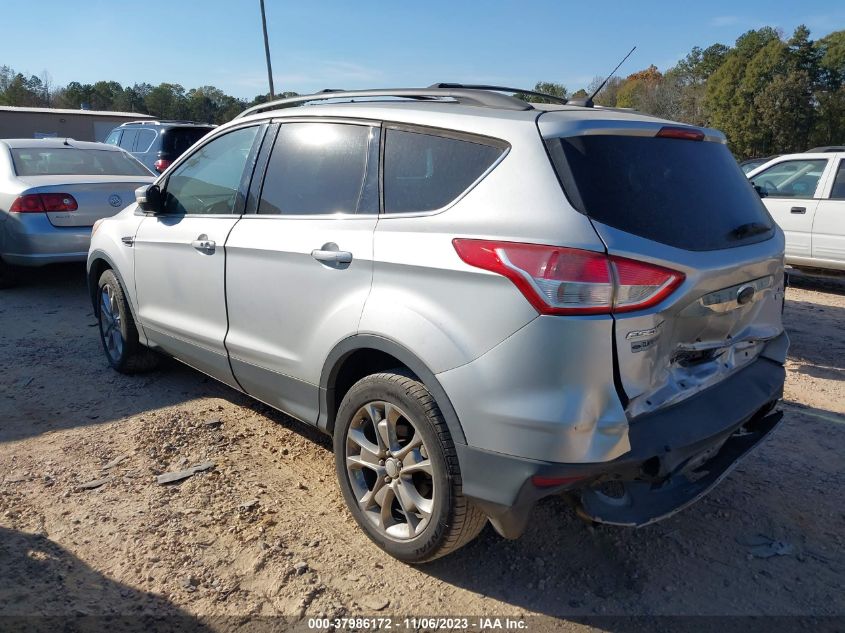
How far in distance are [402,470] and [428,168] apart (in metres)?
1.22

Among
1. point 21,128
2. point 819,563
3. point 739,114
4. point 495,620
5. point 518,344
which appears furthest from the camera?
point 21,128

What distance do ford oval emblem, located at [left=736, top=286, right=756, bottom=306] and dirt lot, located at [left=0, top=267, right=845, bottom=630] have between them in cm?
112

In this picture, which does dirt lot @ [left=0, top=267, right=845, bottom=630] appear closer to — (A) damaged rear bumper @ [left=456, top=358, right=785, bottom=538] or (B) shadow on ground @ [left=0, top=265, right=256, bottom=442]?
(B) shadow on ground @ [left=0, top=265, right=256, bottom=442]

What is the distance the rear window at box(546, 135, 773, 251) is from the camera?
7.54 feet

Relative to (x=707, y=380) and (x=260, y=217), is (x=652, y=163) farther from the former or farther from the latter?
(x=260, y=217)

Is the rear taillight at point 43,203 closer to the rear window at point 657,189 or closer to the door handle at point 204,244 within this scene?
the door handle at point 204,244

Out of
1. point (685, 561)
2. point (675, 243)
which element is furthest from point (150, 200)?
point (685, 561)

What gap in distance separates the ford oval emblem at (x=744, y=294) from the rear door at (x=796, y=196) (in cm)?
600

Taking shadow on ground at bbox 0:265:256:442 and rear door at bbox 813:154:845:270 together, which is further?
rear door at bbox 813:154:845:270

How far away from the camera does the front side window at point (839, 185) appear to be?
7.88 metres

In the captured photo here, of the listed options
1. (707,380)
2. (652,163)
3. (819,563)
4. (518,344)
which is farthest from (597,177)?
(819,563)

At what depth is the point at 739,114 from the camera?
26219 mm

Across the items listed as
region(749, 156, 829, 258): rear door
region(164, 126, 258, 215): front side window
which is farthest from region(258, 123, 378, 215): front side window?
region(749, 156, 829, 258): rear door

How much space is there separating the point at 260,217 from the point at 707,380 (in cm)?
223
